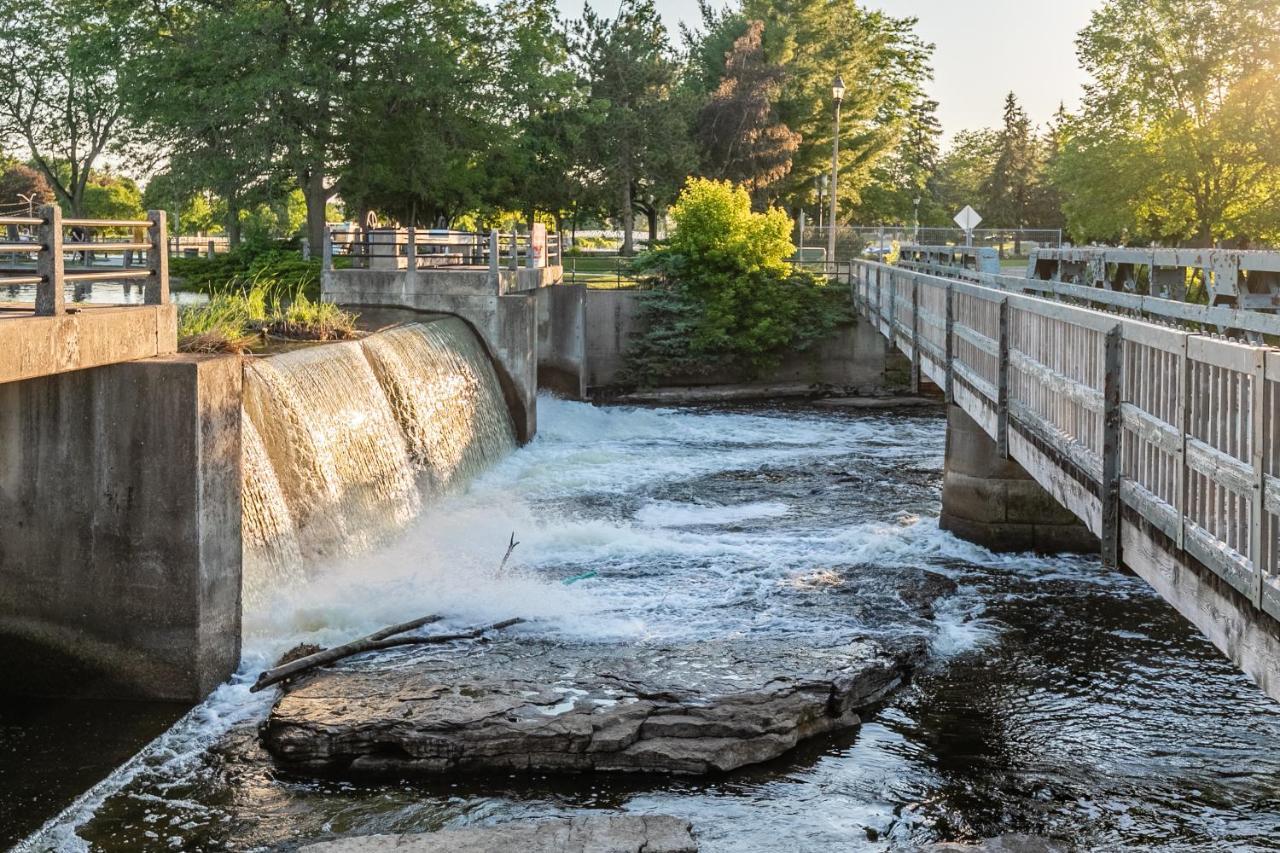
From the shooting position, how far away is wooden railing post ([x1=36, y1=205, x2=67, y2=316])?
38.6 ft

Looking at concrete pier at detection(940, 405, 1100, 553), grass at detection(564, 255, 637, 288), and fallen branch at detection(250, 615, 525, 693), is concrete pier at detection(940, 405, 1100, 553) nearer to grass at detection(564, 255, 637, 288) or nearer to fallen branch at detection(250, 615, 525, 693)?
fallen branch at detection(250, 615, 525, 693)

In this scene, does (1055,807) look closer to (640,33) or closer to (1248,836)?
(1248,836)

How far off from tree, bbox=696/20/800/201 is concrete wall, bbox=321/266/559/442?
38804 millimetres

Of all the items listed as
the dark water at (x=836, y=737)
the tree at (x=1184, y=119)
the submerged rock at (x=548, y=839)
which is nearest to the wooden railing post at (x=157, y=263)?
the dark water at (x=836, y=737)

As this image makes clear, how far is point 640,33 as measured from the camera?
69.0m

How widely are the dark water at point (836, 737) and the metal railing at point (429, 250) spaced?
6896 mm

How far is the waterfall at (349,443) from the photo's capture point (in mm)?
15773

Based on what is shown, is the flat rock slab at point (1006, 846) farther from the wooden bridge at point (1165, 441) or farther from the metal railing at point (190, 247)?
the metal railing at point (190, 247)

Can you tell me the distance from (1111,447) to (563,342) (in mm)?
29369

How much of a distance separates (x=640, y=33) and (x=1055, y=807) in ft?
204

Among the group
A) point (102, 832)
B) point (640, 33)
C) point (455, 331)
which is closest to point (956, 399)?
point (102, 832)

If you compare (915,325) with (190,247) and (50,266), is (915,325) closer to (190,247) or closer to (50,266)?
(50,266)

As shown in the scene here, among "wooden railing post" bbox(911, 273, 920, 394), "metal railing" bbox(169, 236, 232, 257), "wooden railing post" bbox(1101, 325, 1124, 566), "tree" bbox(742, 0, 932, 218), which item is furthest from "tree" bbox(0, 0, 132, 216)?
"wooden railing post" bbox(1101, 325, 1124, 566)

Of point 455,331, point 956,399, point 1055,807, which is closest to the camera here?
point 1055,807
